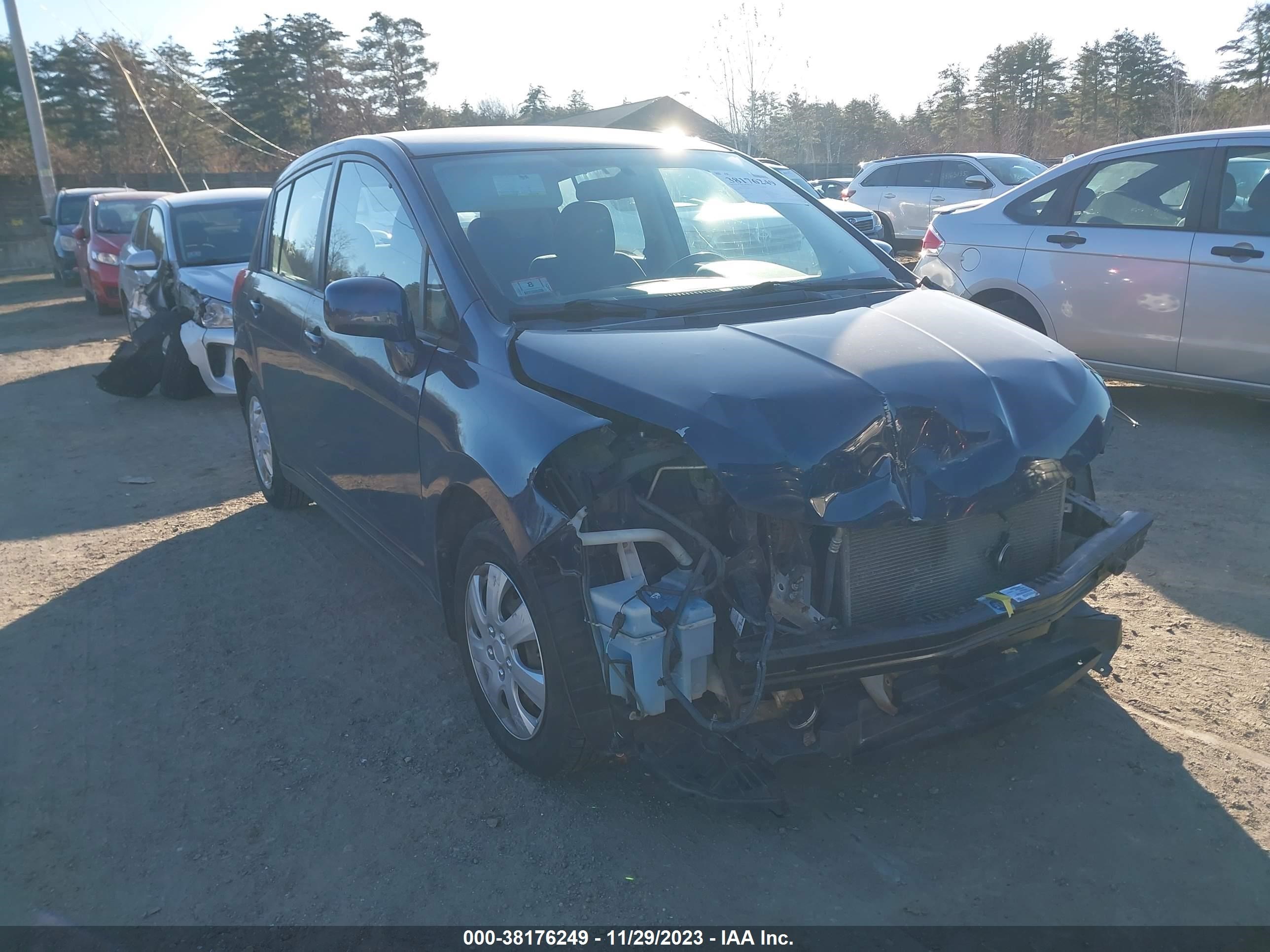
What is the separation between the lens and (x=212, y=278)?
954cm

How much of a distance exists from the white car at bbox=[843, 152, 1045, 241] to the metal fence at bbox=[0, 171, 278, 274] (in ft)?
63.1

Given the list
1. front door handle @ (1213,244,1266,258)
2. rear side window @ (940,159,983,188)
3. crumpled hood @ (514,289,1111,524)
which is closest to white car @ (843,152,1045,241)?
rear side window @ (940,159,983,188)

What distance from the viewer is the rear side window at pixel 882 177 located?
17.7 m

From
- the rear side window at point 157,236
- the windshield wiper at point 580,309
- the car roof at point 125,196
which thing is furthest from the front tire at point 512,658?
the car roof at point 125,196

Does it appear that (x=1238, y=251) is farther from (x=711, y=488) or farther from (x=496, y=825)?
(x=496, y=825)

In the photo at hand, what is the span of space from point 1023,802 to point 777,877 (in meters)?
0.85

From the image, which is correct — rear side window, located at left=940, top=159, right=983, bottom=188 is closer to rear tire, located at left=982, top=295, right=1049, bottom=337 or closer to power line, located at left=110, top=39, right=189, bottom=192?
rear tire, located at left=982, top=295, right=1049, bottom=337

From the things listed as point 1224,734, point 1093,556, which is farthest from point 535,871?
point 1224,734

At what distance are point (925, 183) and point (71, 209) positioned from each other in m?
17.9

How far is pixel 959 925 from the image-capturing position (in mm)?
2627

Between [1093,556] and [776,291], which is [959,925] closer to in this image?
[1093,556]

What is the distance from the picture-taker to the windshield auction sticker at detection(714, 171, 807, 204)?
4.47 metres

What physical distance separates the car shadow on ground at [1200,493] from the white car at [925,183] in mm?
8722

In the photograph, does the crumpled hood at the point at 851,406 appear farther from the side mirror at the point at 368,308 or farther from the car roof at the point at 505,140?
the car roof at the point at 505,140
